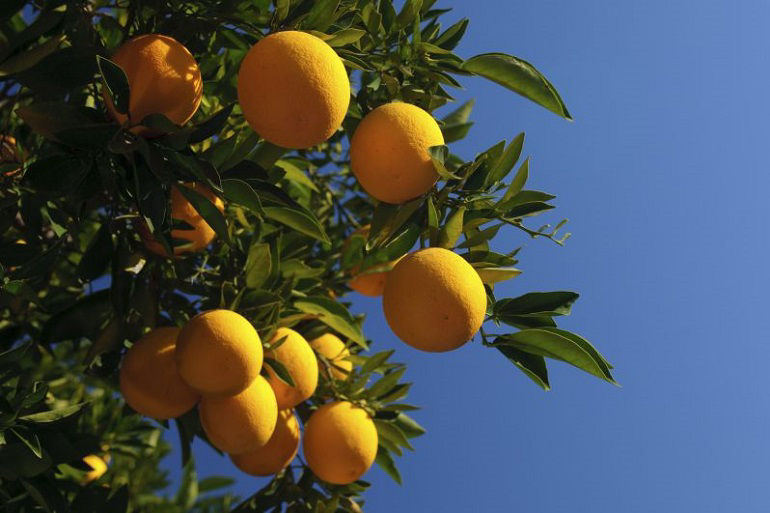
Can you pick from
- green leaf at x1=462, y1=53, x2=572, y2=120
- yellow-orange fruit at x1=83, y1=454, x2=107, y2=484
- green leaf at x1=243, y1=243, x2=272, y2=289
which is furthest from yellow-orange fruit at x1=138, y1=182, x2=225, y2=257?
yellow-orange fruit at x1=83, y1=454, x2=107, y2=484

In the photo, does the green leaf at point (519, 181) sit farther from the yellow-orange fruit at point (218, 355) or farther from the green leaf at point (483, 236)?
the yellow-orange fruit at point (218, 355)

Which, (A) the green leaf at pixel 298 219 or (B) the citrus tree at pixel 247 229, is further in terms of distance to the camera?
(A) the green leaf at pixel 298 219

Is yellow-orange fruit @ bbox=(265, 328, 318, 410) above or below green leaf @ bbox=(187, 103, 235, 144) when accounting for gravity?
below

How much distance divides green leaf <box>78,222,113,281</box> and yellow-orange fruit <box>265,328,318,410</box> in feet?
1.69

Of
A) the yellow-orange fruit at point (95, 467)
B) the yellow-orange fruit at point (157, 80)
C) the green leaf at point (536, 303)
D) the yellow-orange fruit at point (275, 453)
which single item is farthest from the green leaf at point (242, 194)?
the yellow-orange fruit at point (95, 467)

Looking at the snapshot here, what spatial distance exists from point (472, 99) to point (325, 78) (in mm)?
1393

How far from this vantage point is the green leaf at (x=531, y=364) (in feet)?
5.82

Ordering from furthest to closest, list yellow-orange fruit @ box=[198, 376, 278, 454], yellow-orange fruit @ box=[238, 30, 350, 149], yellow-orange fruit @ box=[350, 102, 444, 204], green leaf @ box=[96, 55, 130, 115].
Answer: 1. yellow-orange fruit @ box=[198, 376, 278, 454]
2. yellow-orange fruit @ box=[350, 102, 444, 204]
3. yellow-orange fruit @ box=[238, 30, 350, 149]
4. green leaf @ box=[96, 55, 130, 115]

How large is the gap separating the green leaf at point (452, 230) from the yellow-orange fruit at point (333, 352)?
85 centimetres

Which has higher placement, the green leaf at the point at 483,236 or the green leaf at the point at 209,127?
the green leaf at the point at 209,127

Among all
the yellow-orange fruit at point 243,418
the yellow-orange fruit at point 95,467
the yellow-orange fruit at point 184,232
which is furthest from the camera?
the yellow-orange fruit at point 95,467

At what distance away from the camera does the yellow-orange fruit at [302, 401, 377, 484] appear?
A: 229 centimetres

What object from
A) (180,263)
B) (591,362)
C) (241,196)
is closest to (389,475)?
(180,263)

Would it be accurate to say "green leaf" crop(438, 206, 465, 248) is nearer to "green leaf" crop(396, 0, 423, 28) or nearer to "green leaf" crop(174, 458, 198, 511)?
"green leaf" crop(396, 0, 423, 28)
